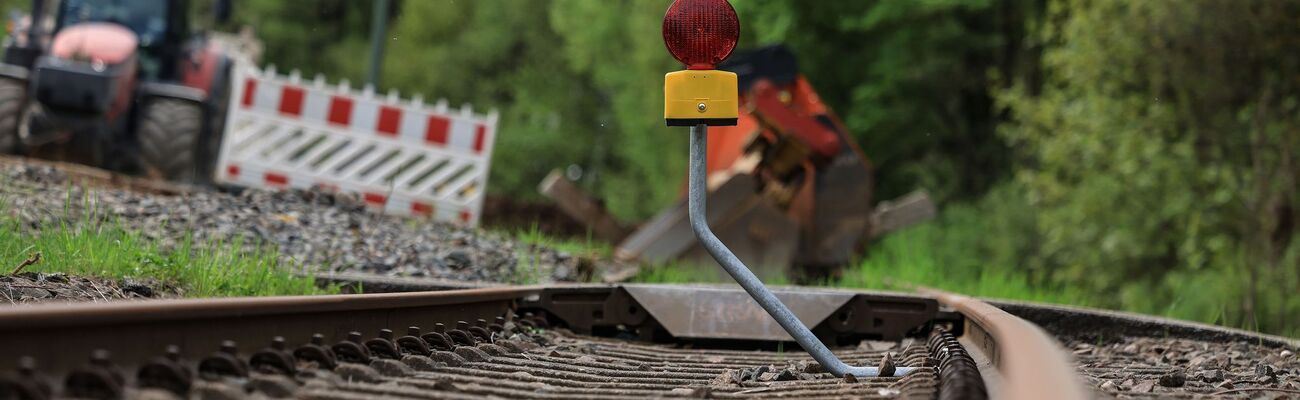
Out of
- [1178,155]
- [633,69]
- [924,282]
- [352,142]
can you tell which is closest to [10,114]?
[352,142]

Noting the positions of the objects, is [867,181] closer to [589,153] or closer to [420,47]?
[589,153]

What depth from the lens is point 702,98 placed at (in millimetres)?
3883

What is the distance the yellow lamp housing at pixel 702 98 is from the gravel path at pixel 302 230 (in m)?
3.21

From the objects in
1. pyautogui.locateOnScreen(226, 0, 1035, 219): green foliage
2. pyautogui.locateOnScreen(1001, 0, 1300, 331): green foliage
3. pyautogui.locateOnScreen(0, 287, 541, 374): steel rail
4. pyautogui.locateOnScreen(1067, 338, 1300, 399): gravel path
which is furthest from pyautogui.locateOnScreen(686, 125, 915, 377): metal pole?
pyautogui.locateOnScreen(226, 0, 1035, 219): green foliage

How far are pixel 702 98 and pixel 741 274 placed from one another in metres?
0.55

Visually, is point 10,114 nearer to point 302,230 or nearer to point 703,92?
point 302,230

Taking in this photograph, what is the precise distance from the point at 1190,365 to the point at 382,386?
2.89 m

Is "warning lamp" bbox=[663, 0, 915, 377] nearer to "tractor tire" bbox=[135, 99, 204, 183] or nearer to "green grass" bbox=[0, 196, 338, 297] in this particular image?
"green grass" bbox=[0, 196, 338, 297]

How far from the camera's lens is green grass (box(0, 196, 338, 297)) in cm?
516

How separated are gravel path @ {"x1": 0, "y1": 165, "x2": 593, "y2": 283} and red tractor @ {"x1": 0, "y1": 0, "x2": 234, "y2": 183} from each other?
11.2ft

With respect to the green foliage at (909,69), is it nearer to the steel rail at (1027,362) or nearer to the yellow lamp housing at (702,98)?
the yellow lamp housing at (702,98)

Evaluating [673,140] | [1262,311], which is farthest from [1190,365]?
[673,140]

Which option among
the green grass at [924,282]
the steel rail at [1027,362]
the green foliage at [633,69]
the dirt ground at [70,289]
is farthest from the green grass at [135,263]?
the green foliage at [633,69]

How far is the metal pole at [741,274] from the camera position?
3947 millimetres
